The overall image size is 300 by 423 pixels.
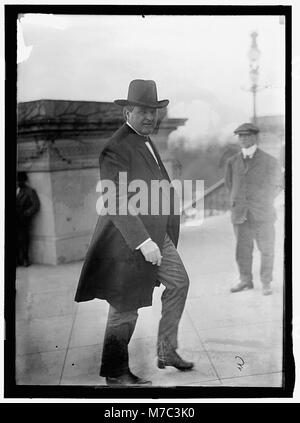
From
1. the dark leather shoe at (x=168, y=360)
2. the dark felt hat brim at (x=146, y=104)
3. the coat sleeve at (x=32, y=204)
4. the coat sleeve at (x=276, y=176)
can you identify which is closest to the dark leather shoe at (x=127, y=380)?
the dark leather shoe at (x=168, y=360)

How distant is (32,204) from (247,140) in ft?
5.75

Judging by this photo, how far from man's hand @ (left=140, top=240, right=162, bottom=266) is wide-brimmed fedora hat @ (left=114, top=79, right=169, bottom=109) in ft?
3.46

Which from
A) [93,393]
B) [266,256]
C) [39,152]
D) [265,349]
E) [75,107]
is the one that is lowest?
[93,393]

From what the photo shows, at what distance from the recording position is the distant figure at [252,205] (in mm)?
4383

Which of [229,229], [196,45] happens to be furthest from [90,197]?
[196,45]

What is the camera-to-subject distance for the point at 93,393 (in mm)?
4340

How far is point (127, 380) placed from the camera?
14.2 ft

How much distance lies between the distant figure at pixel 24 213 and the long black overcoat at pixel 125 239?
1.61 ft

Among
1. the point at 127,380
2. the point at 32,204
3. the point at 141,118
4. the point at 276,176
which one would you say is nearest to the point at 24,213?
the point at 32,204

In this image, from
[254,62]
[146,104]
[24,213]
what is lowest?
[24,213]

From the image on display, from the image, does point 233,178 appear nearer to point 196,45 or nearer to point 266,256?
point 266,256

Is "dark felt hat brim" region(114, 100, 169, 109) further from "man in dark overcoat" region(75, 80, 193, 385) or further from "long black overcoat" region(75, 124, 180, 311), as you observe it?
"long black overcoat" region(75, 124, 180, 311)

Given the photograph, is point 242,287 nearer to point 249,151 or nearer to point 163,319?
point 163,319

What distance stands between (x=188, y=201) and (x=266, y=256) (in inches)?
30.1
